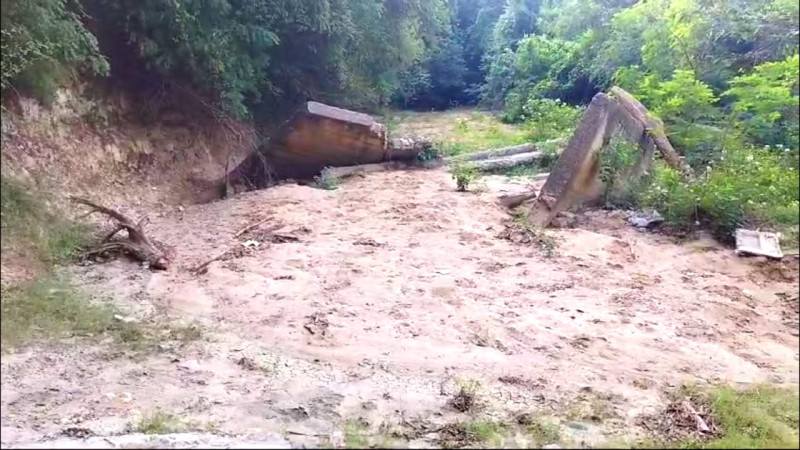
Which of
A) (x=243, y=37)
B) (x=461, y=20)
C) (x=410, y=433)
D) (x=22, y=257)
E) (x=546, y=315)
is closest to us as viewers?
(x=22, y=257)

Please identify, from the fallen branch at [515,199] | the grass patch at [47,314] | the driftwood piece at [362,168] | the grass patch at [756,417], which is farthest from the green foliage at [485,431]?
the driftwood piece at [362,168]

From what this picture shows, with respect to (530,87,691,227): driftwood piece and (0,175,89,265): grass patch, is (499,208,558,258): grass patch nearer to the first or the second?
(530,87,691,227): driftwood piece

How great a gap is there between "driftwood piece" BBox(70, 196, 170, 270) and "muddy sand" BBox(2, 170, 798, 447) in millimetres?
132

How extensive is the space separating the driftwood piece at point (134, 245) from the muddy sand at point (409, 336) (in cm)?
13

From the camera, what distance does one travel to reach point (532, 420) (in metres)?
2.67

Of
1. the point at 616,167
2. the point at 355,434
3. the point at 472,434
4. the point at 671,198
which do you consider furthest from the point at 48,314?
the point at 616,167

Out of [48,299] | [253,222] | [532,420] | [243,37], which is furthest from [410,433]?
[243,37]

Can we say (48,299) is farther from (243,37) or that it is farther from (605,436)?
(243,37)

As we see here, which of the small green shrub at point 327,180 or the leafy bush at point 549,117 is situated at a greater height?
the leafy bush at point 549,117

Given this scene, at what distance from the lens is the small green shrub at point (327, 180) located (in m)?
7.87

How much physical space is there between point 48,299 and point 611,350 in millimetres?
2467

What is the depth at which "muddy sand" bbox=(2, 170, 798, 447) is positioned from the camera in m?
2.65

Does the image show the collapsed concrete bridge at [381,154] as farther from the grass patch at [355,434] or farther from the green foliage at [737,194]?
the grass patch at [355,434]

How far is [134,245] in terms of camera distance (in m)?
4.82
